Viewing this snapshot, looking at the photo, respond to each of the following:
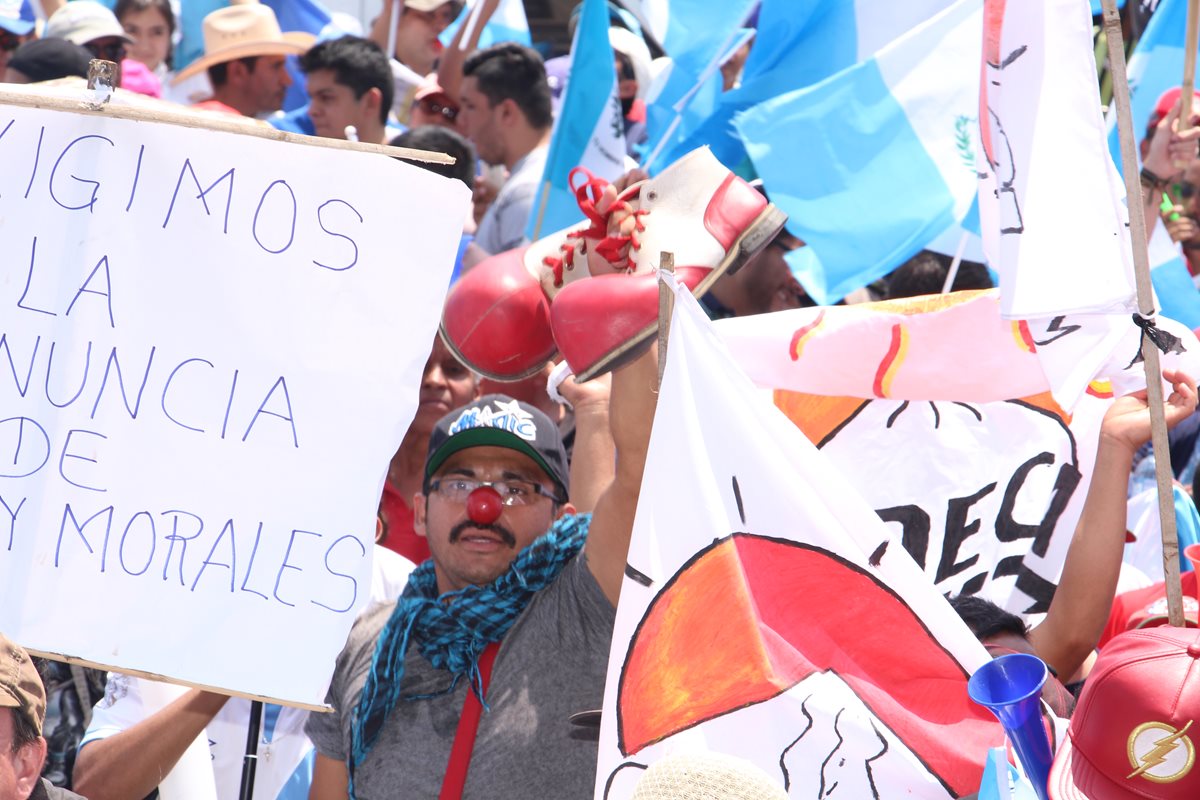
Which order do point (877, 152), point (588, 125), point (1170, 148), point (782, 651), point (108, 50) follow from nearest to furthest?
point (782, 651) < point (1170, 148) < point (877, 152) < point (588, 125) < point (108, 50)

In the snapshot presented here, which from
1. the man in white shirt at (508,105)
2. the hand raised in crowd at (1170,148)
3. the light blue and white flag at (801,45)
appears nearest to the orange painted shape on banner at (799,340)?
the hand raised in crowd at (1170,148)

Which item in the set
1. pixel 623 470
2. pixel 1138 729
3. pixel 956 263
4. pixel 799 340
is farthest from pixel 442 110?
pixel 1138 729

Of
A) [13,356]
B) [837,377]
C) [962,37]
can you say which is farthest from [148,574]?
[962,37]

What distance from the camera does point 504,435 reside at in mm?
3287

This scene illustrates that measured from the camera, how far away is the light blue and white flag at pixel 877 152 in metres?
4.64

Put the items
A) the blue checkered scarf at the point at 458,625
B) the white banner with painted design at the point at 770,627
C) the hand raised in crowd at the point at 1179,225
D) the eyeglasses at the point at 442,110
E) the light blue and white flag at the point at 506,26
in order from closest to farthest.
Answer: the white banner with painted design at the point at 770,627
the blue checkered scarf at the point at 458,625
the hand raised in crowd at the point at 1179,225
the eyeglasses at the point at 442,110
the light blue and white flag at the point at 506,26

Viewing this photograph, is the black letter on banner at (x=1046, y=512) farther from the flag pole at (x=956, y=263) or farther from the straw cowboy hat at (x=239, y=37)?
the straw cowboy hat at (x=239, y=37)

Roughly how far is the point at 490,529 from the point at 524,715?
1.39 ft

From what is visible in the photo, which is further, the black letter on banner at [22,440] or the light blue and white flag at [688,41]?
the light blue and white flag at [688,41]

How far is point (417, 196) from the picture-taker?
280 cm

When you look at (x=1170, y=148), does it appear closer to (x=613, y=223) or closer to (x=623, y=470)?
(x=613, y=223)

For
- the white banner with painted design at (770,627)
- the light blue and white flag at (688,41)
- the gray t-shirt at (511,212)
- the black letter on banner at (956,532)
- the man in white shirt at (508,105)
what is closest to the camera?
the white banner with painted design at (770,627)

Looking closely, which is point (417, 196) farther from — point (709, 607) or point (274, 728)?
point (274, 728)

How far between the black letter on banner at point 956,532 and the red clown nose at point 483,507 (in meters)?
0.91
